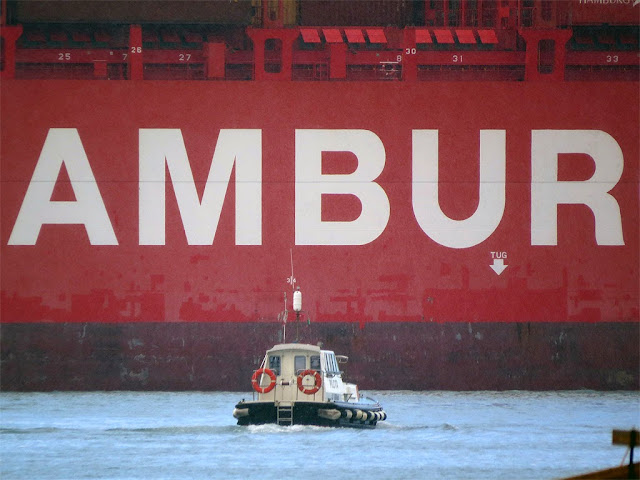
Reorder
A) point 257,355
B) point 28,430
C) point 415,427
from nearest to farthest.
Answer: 1. point 28,430
2. point 415,427
3. point 257,355

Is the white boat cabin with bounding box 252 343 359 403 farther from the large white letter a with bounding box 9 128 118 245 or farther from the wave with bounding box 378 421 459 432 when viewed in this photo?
the large white letter a with bounding box 9 128 118 245

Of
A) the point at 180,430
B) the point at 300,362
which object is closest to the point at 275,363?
the point at 300,362

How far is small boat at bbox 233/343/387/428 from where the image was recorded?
695 inches

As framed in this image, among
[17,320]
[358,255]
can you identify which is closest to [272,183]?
[358,255]

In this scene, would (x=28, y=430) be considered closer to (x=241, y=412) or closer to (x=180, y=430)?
(x=180, y=430)

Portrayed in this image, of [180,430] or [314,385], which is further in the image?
[180,430]

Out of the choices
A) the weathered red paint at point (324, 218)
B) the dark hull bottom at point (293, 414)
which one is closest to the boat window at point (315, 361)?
the dark hull bottom at point (293, 414)

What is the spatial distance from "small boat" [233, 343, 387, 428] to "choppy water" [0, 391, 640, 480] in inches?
8.9

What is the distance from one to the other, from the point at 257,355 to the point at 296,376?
2202 mm

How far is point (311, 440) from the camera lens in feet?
56.6

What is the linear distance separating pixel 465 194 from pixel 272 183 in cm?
294

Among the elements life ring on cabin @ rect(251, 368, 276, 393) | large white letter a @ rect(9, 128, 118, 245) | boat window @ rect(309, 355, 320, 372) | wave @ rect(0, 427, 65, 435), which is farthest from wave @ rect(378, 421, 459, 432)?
large white letter a @ rect(9, 128, 118, 245)

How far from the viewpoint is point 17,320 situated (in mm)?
20016

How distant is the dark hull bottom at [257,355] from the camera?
19906 mm
